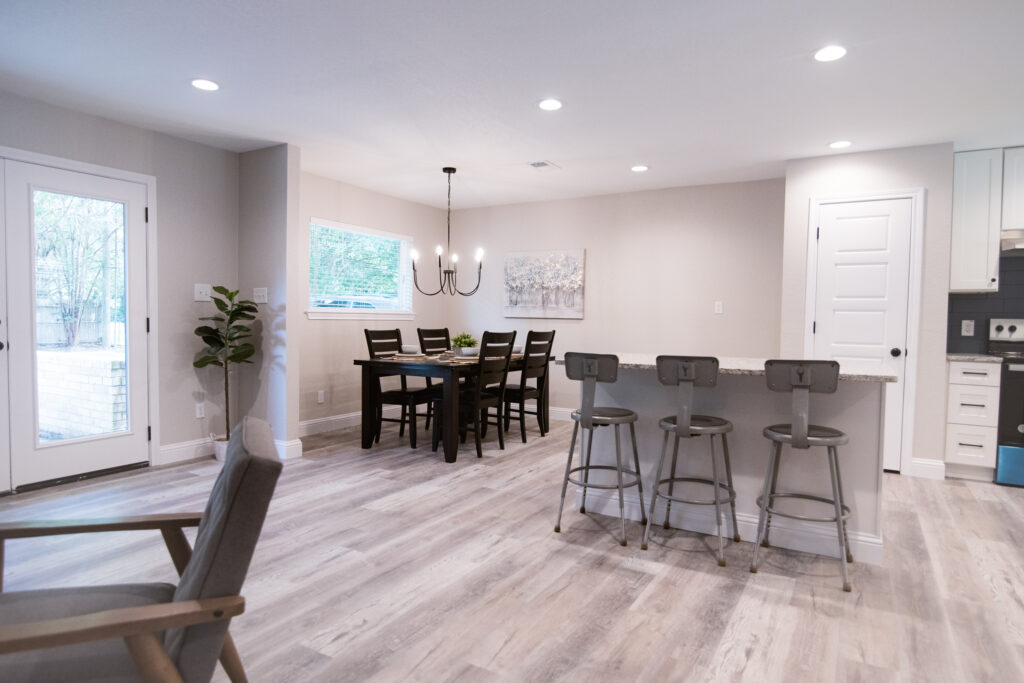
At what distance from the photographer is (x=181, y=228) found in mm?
4328

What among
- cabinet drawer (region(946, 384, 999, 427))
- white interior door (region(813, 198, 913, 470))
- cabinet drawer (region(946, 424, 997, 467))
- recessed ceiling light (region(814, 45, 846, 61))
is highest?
recessed ceiling light (region(814, 45, 846, 61))

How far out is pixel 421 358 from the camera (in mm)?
4945

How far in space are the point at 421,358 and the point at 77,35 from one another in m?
3.02

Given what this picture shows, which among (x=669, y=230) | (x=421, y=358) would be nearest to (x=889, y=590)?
(x=421, y=358)

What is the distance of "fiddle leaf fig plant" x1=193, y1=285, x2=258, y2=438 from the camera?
4312 mm

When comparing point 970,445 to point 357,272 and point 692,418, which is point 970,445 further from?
point 357,272

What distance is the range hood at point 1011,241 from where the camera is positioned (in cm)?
417

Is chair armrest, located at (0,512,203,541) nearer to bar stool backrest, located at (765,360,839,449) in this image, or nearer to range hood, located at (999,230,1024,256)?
bar stool backrest, located at (765,360,839,449)

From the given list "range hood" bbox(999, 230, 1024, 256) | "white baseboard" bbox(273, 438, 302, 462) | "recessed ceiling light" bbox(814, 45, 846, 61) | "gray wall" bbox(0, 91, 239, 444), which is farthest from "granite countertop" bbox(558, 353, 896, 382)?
"gray wall" bbox(0, 91, 239, 444)

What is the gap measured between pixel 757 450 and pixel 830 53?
195 centimetres

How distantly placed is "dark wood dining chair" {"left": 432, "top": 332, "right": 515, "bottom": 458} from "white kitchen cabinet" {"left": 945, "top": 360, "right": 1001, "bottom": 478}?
333 cm

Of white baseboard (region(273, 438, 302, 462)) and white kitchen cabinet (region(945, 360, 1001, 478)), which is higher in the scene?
white kitchen cabinet (region(945, 360, 1001, 478))

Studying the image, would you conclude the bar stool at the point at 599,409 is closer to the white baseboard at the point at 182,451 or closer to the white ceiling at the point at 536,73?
the white ceiling at the point at 536,73

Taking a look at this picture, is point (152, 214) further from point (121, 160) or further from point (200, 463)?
point (200, 463)
